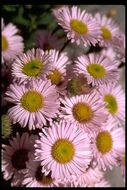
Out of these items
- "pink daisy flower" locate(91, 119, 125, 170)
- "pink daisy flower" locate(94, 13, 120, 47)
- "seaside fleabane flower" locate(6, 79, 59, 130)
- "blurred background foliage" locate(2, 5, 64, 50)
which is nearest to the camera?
"seaside fleabane flower" locate(6, 79, 59, 130)

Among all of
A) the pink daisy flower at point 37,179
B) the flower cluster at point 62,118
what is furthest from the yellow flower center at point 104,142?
the pink daisy flower at point 37,179

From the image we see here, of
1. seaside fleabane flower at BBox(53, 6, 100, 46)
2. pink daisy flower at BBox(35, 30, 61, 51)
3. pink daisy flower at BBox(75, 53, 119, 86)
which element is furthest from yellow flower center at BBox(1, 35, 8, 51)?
pink daisy flower at BBox(75, 53, 119, 86)

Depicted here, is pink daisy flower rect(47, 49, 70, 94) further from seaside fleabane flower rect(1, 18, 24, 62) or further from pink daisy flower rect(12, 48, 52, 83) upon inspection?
seaside fleabane flower rect(1, 18, 24, 62)

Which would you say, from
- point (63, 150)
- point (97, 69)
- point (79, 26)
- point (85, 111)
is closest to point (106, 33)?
point (79, 26)

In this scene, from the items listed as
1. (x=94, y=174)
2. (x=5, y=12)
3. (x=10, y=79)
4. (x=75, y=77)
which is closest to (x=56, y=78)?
(x=75, y=77)

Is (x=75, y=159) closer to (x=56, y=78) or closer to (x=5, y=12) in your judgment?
(x=56, y=78)
